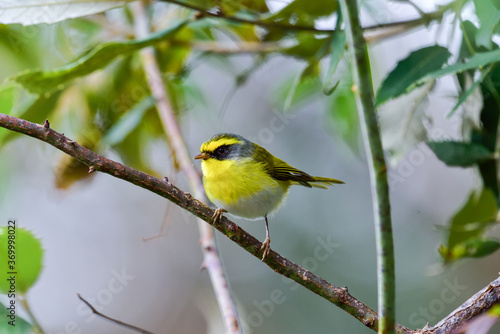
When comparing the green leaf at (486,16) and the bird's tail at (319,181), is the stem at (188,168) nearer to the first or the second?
the bird's tail at (319,181)

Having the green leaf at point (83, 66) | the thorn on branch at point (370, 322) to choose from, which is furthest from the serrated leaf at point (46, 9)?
the thorn on branch at point (370, 322)

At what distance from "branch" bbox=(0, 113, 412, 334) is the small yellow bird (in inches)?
21.2

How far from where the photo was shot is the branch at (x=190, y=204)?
83cm

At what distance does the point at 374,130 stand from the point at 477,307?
19.1 inches

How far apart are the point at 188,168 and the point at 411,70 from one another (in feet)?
2.38

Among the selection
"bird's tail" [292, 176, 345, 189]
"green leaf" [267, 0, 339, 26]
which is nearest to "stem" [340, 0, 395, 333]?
"green leaf" [267, 0, 339, 26]

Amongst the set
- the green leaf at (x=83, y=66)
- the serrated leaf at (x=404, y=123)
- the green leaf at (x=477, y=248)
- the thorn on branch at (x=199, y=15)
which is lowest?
the green leaf at (x=477, y=248)

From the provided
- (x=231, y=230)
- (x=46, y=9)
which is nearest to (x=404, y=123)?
(x=231, y=230)

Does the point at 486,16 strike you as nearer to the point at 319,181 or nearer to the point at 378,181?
the point at 378,181

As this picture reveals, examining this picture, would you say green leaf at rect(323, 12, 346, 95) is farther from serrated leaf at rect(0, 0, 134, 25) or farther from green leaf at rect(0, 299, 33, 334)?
green leaf at rect(0, 299, 33, 334)

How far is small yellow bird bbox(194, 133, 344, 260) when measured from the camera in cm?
169

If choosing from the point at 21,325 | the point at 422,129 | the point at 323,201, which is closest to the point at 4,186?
the point at 21,325

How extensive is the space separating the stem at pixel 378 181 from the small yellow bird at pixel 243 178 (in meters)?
0.89

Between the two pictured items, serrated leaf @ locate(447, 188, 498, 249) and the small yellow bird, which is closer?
serrated leaf @ locate(447, 188, 498, 249)
